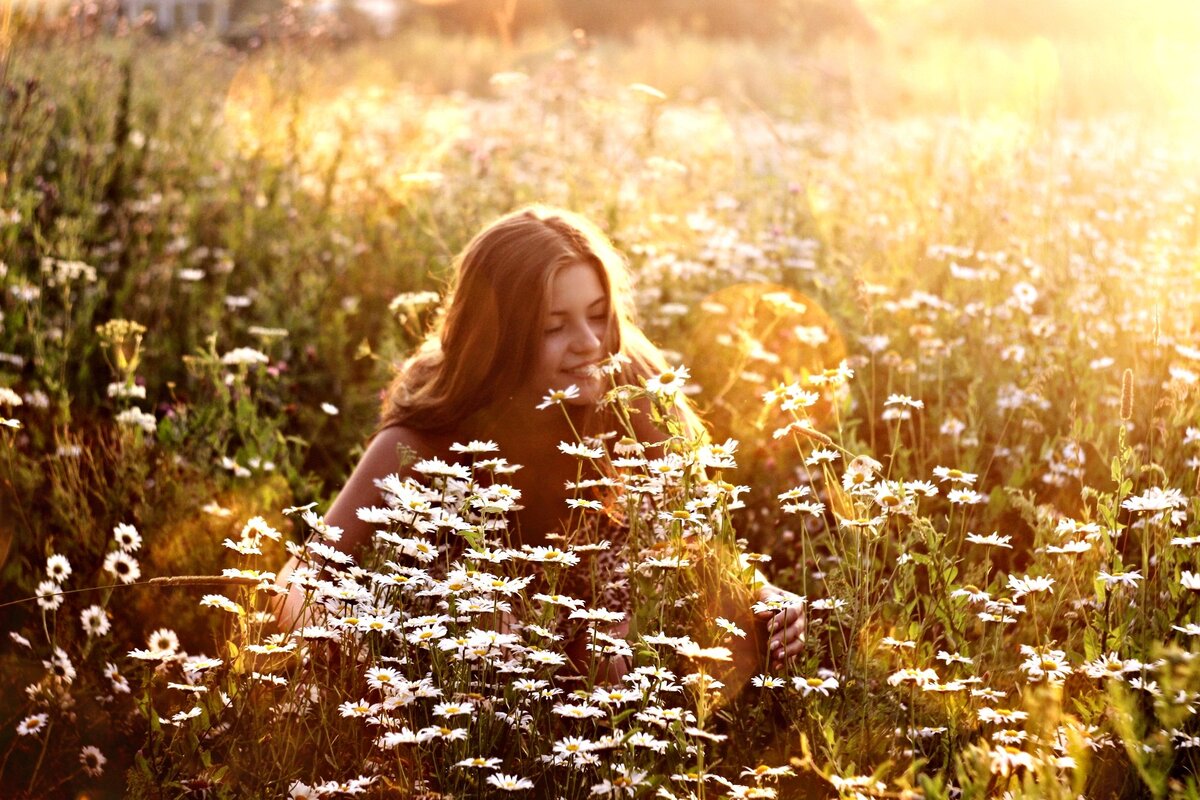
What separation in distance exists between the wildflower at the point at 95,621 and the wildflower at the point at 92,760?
0.26m

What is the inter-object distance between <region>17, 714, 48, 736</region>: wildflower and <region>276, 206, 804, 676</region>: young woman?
3.00ft

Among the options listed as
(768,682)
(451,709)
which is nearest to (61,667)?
(451,709)

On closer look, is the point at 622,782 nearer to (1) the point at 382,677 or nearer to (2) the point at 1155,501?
(1) the point at 382,677

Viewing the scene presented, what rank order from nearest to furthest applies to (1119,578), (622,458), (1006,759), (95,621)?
(1006,759)
(1119,578)
(622,458)
(95,621)

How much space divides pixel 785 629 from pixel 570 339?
3.86 feet

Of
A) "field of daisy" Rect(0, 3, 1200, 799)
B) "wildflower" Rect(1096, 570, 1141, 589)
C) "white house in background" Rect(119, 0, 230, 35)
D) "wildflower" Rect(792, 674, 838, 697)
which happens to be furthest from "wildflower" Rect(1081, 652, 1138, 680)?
"white house in background" Rect(119, 0, 230, 35)

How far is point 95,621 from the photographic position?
2.89 m

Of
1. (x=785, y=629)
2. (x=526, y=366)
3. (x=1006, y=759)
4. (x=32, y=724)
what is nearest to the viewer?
(x=1006, y=759)

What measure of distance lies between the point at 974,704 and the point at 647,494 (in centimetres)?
83

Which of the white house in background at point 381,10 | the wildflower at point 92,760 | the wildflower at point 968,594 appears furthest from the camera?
the white house in background at point 381,10

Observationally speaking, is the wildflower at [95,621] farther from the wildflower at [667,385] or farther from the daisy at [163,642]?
the wildflower at [667,385]

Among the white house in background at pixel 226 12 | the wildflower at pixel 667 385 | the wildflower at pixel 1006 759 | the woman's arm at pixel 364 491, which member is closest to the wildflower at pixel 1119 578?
the wildflower at pixel 1006 759

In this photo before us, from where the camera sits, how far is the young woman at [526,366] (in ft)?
11.1

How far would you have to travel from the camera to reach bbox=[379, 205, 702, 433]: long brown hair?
344cm
